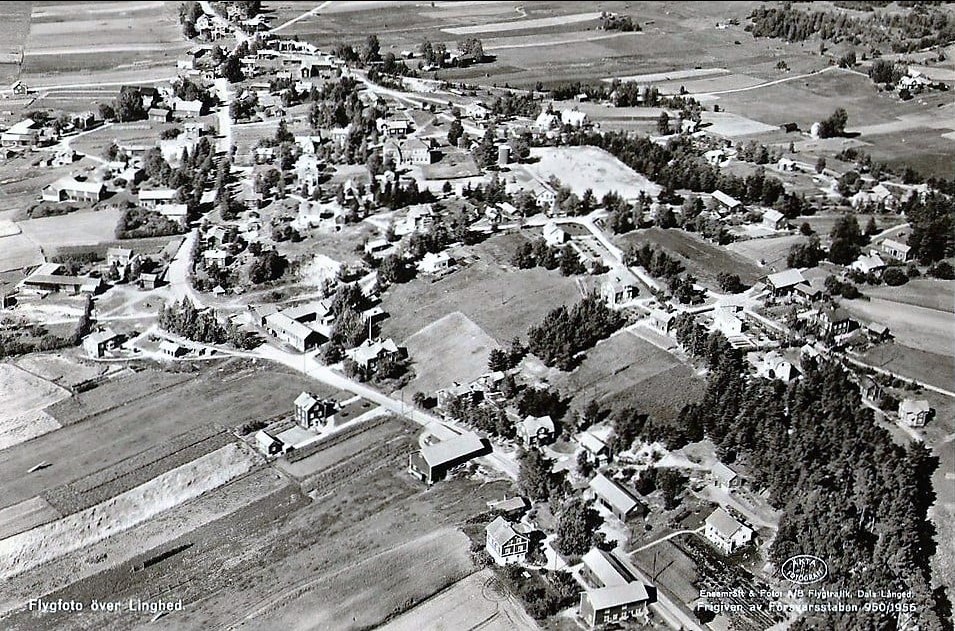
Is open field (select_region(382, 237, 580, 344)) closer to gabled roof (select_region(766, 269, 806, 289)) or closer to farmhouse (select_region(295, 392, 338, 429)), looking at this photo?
farmhouse (select_region(295, 392, 338, 429))

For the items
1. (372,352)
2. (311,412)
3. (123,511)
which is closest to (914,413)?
(372,352)

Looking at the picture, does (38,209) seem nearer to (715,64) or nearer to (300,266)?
(300,266)

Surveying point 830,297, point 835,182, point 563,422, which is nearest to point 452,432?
point 563,422

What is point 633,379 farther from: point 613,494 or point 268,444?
point 268,444

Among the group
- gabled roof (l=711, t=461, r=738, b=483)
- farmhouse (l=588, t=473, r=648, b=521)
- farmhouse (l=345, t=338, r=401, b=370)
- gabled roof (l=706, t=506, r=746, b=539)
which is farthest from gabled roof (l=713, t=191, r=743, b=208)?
gabled roof (l=706, t=506, r=746, b=539)

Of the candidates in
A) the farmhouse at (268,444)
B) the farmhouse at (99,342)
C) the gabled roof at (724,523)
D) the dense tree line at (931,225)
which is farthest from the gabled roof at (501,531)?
the dense tree line at (931,225)

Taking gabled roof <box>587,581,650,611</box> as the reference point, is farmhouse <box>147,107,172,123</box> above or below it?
above
